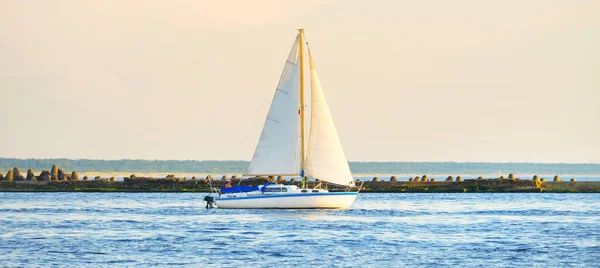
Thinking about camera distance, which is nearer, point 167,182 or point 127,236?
point 127,236

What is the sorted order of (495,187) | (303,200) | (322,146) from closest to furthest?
(303,200)
(322,146)
(495,187)

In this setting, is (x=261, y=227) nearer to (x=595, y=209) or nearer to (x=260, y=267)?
(x=260, y=267)

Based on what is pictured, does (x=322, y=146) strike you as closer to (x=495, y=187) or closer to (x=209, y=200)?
(x=209, y=200)

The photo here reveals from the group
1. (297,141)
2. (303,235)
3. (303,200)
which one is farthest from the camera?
(297,141)

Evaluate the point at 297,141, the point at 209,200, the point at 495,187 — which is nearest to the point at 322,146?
the point at 297,141

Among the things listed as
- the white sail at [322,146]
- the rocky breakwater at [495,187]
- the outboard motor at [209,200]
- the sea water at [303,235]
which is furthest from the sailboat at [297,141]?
the rocky breakwater at [495,187]

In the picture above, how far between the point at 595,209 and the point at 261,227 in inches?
1123

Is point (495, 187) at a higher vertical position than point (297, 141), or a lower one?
lower

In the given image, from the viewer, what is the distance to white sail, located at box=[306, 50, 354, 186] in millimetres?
71000

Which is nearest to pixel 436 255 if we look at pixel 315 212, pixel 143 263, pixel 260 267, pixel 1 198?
pixel 260 267

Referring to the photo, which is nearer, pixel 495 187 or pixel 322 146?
pixel 322 146

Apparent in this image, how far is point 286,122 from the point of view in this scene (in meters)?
71.8

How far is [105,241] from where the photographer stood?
4997cm

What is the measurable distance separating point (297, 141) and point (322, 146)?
5.56 feet
